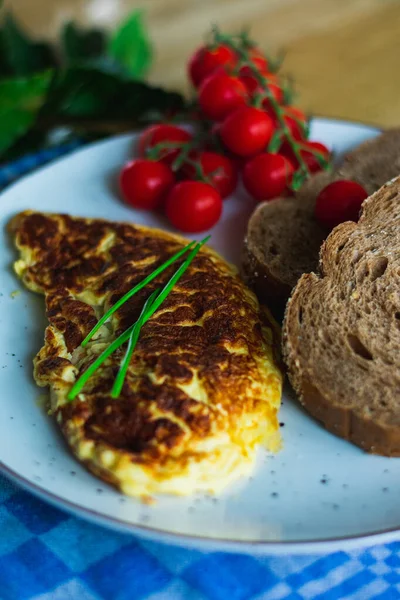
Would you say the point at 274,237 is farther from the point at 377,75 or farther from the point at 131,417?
the point at 377,75

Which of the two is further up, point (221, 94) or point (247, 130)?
point (221, 94)

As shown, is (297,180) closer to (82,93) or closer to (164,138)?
(164,138)

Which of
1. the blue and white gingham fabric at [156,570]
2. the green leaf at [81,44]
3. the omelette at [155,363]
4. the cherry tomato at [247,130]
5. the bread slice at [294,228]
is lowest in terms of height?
the blue and white gingham fabric at [156,570]

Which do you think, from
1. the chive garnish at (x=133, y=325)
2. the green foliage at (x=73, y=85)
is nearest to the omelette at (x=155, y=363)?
the chive garnish at (x=133, y=325)

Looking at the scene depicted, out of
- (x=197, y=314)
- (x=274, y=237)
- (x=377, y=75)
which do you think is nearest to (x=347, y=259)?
(x=274, y=237)

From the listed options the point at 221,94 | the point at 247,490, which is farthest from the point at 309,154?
the point at 247,490

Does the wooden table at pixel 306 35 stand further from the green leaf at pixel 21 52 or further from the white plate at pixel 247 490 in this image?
the white plate at pixel 247 490
